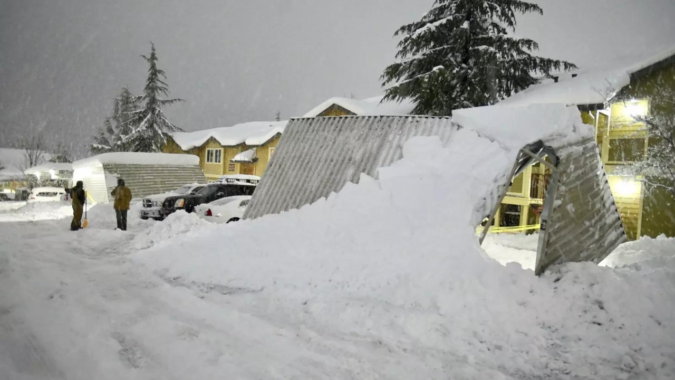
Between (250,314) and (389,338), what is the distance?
77.7 inches

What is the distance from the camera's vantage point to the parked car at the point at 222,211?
1284cm

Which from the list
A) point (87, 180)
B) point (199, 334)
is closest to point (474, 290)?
point (199, 334)

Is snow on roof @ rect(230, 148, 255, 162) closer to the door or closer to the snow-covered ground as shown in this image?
the door

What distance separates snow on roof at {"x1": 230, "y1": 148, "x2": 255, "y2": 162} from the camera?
32.8m

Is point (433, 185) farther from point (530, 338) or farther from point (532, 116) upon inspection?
point (530, 338)

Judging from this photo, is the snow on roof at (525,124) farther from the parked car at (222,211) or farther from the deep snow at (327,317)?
the parked car at (222,211)

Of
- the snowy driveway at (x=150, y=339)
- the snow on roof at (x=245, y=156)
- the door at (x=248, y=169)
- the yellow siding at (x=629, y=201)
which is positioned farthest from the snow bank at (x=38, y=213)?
the yellow siding at (x=629, y=201)

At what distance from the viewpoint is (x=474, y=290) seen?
19.5 feet

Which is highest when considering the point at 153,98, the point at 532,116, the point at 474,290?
the point at 153,98

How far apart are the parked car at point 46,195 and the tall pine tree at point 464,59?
63.2 ft

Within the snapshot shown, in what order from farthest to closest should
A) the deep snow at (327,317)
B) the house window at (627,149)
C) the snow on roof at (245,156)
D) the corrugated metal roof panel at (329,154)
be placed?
1. the snow on roof at (245,156)
2. the house window at (627,149)
3. the corrugated metal roof panel at (329,154)
4. the deep snow at (327,317)

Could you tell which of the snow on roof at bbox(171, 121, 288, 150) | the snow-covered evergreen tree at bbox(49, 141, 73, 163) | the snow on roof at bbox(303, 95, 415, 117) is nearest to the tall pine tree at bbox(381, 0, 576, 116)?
the snow on roof at bbox(303, 95, 415, 117)

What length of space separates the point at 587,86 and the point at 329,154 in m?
12.9

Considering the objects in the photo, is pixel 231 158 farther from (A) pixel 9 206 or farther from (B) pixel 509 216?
(B) pixel 509 216
